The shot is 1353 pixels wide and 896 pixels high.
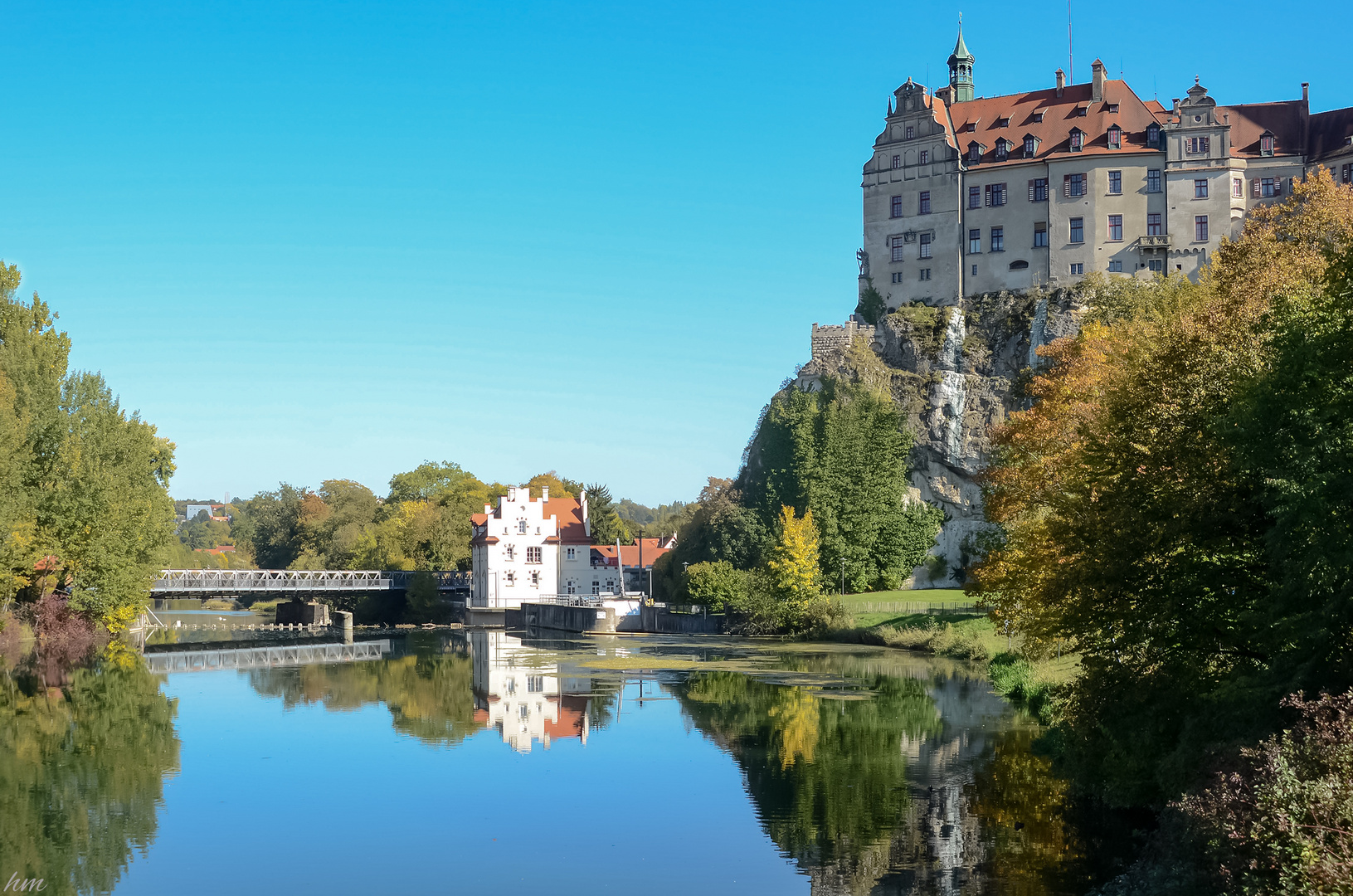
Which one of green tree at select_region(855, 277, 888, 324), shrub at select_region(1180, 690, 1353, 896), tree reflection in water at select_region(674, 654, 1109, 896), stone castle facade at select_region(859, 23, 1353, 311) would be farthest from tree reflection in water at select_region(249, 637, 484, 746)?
stone castle facade at select_region(859, 23, 1353, 311)

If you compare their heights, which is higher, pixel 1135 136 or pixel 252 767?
pixel 1135 136

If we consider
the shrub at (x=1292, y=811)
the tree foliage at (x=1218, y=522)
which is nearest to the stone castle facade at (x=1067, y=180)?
the tree foliage at (x=1218, y=522)

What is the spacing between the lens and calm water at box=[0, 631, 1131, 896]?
16.8m

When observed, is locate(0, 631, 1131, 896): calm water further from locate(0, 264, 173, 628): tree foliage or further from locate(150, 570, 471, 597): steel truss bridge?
locate(150, 570, 471, 597): steel truss bridge

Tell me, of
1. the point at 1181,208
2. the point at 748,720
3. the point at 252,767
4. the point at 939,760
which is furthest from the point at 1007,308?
the point at 252,767

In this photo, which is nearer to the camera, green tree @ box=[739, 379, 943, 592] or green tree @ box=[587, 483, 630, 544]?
green tree @ box=[739, 379, 943, 592]

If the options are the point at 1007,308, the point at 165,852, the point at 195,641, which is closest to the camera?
the point at 165,852

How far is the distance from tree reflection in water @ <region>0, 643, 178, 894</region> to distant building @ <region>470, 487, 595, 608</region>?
38.5 m

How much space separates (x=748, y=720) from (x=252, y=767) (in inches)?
458

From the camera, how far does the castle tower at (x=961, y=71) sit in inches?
3000

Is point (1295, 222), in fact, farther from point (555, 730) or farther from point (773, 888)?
point (555, 730)

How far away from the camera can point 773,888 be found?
15992mm

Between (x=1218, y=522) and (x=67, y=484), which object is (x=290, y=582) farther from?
(x=1218, y=522)

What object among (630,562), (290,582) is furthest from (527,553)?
(290,582)
